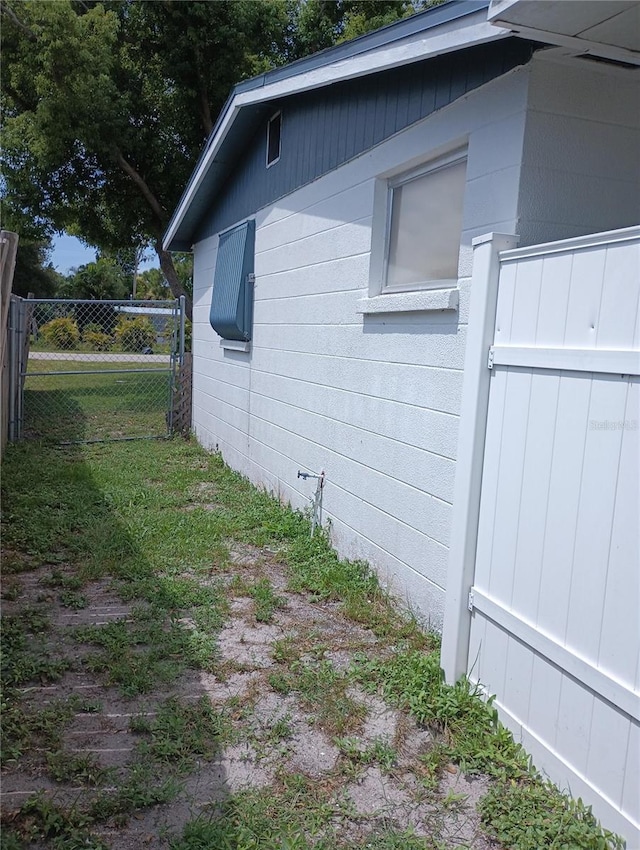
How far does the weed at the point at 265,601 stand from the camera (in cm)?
386

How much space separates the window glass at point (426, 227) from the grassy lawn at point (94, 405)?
561cm

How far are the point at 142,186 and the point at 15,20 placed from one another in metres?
3.63

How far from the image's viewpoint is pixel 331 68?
4352 mm

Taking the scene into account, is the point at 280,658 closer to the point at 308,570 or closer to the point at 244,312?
the point at 308,570

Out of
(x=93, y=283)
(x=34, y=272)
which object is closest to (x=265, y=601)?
(x=34, y=272)

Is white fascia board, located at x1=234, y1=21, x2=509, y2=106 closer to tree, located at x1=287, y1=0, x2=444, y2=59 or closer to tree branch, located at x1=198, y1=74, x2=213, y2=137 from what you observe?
tree branch, located at x1=198, y1=74, x2=213, y2=137

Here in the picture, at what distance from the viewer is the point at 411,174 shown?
402 cm

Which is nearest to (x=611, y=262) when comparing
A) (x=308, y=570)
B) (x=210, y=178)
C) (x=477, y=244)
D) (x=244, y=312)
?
(x=477, y=244)

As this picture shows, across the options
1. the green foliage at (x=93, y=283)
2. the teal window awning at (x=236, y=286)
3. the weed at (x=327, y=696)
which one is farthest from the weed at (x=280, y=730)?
the green foliage at (x=93, y=283)

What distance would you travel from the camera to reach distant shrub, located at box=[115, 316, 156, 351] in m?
12.4

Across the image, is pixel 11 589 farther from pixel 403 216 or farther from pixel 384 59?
pixel 384 59

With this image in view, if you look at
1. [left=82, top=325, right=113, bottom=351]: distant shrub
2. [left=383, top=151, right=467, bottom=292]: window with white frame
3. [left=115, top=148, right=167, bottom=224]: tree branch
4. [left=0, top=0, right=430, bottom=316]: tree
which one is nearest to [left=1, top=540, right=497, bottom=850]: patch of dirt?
[left=383, top=151, right=467, bottom=292]: window with white frame

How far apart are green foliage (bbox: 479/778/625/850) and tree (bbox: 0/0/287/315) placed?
41.1ft

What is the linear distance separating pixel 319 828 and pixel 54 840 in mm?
870
